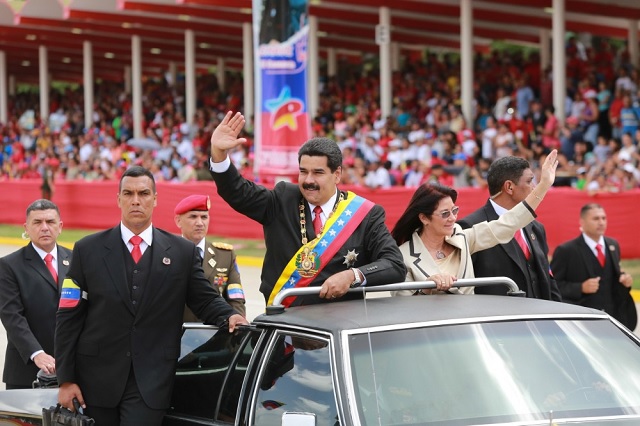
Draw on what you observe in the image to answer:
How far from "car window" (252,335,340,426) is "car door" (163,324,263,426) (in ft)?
0.55

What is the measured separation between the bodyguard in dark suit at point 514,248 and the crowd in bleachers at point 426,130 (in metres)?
10.9

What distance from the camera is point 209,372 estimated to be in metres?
5.63

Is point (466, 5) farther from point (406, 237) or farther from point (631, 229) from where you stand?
point (406, 237)

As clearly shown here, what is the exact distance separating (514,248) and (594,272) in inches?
106

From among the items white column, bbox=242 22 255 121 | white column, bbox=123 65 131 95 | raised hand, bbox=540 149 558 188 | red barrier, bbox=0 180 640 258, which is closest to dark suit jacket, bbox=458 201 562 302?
raised hand, bbox=540 149 558 188

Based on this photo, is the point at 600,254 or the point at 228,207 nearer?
the point at 600,254

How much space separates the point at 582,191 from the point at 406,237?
11763 mm

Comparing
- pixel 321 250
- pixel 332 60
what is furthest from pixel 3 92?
pixel 321 250

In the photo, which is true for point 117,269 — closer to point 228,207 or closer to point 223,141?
point 223,141

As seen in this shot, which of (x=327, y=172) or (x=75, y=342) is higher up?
(x=327, y=172)

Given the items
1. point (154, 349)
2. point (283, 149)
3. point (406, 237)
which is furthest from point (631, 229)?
point (154, 349)

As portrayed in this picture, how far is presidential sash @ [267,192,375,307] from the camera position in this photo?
599 centimetres

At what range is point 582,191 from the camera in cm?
1783

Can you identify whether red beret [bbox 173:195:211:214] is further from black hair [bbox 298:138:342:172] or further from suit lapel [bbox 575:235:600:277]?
suit lapel [bbox 575:235:600:277]
